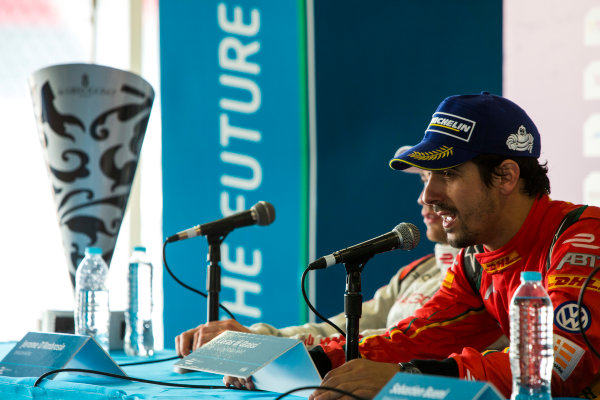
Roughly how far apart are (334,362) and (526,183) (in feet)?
1.74

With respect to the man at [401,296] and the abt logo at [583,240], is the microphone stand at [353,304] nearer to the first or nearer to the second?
the abt logo at [583,240]

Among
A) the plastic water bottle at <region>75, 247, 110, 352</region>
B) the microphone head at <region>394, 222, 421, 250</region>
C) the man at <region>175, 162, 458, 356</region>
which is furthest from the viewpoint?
the man at <region>175, 162, 458, 356</region>

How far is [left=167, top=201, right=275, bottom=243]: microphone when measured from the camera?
1635mm

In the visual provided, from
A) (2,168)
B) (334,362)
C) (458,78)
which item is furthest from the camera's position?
(2,168)

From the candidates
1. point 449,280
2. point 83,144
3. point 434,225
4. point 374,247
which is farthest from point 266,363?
point 83,144

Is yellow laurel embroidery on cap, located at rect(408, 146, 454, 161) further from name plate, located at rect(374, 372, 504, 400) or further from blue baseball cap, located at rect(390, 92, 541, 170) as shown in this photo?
name plate, located at rect(374, 372, 504, 400)

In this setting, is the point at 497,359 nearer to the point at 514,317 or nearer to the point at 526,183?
the point at 514,317

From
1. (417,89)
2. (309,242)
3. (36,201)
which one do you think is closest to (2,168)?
(36,201)

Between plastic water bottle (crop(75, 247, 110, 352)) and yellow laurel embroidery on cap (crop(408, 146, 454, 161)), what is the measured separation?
86 cm

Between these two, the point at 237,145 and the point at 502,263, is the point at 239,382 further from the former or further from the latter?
the point at 237,145

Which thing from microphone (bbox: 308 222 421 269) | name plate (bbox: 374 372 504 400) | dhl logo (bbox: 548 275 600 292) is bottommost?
name plate (bbox: 374 372 504 400)

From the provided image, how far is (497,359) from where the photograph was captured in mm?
1084

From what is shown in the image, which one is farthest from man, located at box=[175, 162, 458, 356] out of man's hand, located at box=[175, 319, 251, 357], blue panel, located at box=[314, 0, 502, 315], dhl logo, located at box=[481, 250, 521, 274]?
dhl logo, located at box=[481, 250, 521, 274]

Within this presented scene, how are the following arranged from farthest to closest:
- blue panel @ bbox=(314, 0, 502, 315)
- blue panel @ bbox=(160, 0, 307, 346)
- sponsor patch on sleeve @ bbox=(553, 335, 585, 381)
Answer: blue panel @ bbox=(160, 0, 307, 346), blue panel @ bbox=(314, 0, 502, 315), sponsor patch on sleeve @ bbox=(553, 335, 585, 381)
